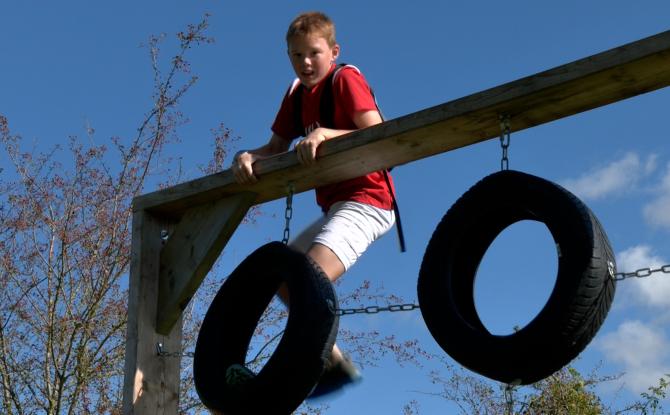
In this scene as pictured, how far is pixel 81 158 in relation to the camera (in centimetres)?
707

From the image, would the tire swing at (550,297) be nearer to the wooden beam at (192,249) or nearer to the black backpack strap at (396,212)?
the black backpack strap at (396,212)

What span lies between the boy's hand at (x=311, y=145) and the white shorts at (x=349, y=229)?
227 mm

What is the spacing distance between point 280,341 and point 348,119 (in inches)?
35.8

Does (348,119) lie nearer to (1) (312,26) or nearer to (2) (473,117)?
(1) (312,26)

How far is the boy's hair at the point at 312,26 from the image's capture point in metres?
3.61

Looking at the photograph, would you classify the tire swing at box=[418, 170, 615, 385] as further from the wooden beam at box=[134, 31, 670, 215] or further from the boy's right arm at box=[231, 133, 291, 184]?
the boy's right arm at box=[231, 133, 291, 184]

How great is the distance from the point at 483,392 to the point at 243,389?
3812mm

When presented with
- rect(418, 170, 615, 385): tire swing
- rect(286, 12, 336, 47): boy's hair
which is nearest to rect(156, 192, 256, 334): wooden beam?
rect(286, 12, 336, 47): boy's hair

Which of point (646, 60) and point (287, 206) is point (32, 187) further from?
point (646, 60)

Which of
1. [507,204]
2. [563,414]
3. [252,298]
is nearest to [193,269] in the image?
[252,298]

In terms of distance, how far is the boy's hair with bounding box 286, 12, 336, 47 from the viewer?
361 centimetres

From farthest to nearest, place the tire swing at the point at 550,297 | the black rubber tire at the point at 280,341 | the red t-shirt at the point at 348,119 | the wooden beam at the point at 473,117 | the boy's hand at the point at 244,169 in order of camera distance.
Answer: the boy's hand at the point at 244,169 < the red t-shirt at the point at 348,119 < the black rubber tire at the point at 280,341 < the wooden beam at the point at 473,117 < the tire swing at the point at 550,297

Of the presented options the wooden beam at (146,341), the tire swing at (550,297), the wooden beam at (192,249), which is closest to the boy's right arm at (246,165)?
the wooden beam at (192,249)

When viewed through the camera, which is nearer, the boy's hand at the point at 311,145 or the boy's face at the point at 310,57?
the boy's hand at the point at 311,145
